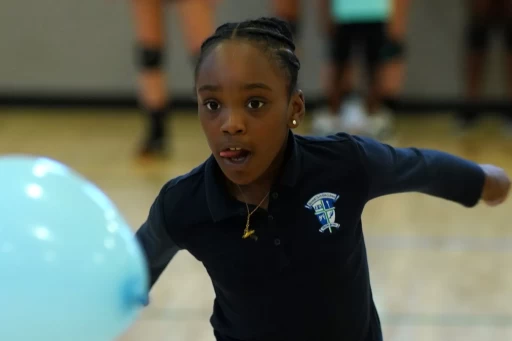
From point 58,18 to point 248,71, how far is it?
367 centimetres

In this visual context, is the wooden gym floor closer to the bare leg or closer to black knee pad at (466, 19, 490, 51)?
black knee pad at (466, 19, 490, 51)

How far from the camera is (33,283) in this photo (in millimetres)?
857

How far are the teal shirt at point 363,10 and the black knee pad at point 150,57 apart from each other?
97cm

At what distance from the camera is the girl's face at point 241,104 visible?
107cm

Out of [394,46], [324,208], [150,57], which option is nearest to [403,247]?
[324,208]

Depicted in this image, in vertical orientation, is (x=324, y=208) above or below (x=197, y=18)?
below

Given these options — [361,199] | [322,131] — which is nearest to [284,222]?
[361,199]

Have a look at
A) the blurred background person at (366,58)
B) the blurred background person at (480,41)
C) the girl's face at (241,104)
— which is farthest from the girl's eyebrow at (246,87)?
the blurred background person at (480,41)

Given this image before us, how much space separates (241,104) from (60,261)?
365 mm

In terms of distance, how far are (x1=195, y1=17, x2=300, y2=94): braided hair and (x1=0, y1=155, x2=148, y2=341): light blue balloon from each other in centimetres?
31

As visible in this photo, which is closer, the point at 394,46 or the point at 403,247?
the point at 403,247

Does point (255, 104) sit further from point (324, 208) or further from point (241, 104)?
point (324, 208)

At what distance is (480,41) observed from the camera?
3941 mm

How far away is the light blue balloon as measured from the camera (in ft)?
2.82
